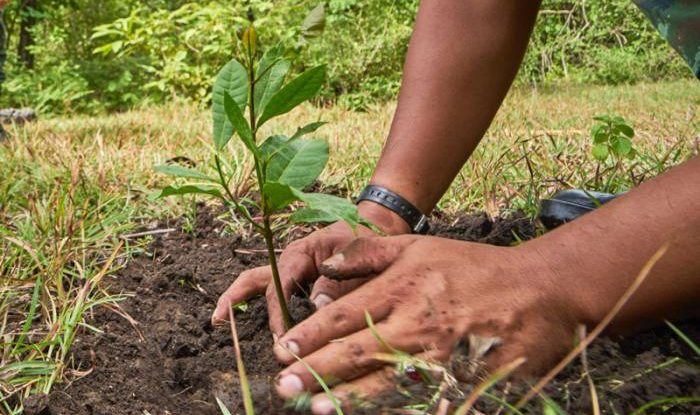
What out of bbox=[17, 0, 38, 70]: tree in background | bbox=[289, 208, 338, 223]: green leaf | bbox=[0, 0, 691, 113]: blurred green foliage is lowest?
bbox=[17, 0, 38, 70]: tree in background

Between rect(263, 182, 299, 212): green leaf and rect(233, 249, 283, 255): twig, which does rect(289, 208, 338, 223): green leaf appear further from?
rect(233, 249, 283, 255): twig

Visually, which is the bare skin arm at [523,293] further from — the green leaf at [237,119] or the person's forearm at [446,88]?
the person's forearm at [446,88]

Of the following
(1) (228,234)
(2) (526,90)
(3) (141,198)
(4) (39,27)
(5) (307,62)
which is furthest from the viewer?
(4) (39,27)

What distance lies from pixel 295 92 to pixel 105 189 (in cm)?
141

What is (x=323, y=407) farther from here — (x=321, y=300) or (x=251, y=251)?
(x=251, y=251)

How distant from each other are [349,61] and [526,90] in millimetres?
1869

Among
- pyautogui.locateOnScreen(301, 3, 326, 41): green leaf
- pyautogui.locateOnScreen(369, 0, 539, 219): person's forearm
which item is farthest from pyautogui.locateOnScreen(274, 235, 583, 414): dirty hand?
pyautogui.locateOnScreen(369, 0, 539, 219): person's forearm

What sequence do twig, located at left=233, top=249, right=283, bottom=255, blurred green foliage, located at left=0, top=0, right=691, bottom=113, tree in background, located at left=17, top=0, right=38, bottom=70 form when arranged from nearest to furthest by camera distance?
twig, located at left=233, top=249, right=283, bottom=255, blurred green foliage, located at left=0, top=0, right=691, bottom=113, tree in background, located at left=17, top=0, right=38, bottom=70

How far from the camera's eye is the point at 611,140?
2.12 metres

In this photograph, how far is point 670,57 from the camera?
920 centimetres

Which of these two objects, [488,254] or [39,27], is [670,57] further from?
[39,27]

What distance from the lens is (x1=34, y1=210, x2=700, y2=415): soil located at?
3.10 ft

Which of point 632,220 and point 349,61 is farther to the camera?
point 349,61

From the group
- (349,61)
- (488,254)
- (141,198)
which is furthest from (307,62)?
(488,254)
